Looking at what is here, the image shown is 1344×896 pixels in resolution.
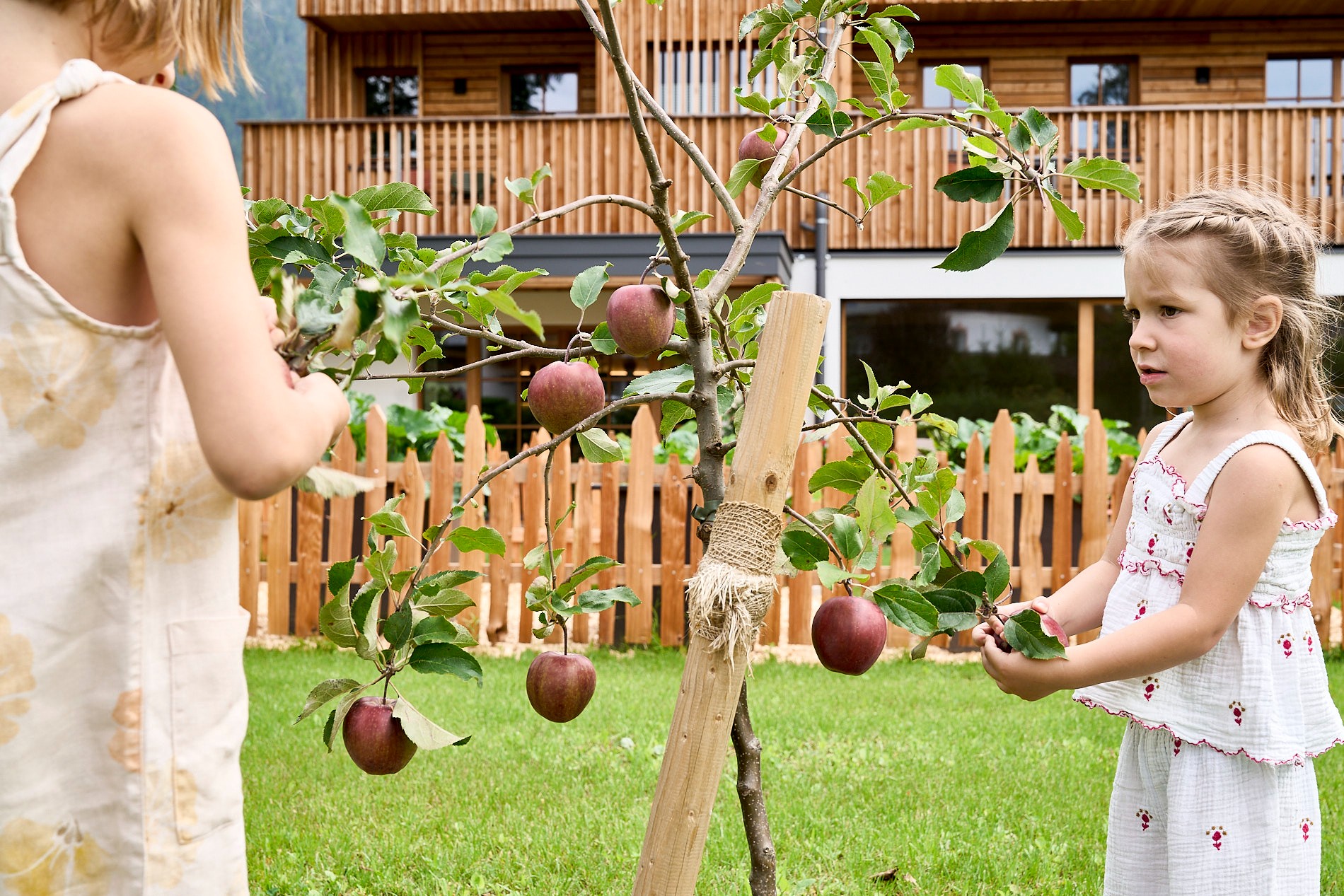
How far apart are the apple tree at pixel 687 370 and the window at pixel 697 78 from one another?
9276 mm

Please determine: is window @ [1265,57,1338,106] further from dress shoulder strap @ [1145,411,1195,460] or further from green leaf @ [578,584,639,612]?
green leaf @ [578,584,639,612]

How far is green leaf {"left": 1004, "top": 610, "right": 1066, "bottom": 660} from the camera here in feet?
4.10

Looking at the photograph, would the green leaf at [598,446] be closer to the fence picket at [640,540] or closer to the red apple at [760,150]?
the red apple at [760,150]

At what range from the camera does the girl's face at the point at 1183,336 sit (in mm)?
1407

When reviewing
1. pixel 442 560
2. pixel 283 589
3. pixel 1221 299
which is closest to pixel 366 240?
pixel 1221 299

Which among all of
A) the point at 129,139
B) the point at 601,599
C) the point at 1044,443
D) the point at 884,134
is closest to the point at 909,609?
the point at 601,599

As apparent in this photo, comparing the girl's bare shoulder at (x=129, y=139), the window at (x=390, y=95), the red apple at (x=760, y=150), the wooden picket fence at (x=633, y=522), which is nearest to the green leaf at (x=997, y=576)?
the red apple at (x=760, y=150)

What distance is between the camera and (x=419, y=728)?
1258mm

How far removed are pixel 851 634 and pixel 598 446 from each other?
1.56 feet

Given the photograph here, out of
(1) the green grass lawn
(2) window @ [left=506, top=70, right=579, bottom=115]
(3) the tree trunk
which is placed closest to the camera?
(3) the tree trunk

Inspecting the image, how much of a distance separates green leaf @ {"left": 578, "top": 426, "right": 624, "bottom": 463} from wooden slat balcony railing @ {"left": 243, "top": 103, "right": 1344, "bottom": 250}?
8.22 m

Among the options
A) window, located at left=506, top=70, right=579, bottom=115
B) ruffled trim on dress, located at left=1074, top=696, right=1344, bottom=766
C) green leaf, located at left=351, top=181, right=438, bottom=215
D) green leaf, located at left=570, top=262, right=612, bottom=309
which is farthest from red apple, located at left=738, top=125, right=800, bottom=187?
window, located at left=506, top=70, right=579, bottom=115

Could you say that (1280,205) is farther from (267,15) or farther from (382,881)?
(382,881)

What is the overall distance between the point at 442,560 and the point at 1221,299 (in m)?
4.67
